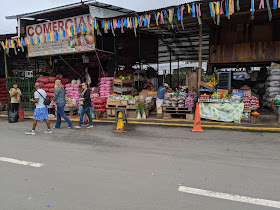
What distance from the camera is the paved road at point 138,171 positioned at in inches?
141

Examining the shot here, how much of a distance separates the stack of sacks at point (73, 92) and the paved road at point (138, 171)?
17.6 ft

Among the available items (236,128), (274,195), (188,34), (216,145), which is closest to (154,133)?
(216,145)

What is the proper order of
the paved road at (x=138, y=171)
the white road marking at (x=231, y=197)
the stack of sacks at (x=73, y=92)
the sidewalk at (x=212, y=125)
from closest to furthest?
the white road marking at (x=231, y=197), the paved road at (x=138, y=171), the sidewalk at (x=212, y=125), the stack of sacks at (x=73, y=92)

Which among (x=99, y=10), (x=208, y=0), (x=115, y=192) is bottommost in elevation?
(x=115, y=192)

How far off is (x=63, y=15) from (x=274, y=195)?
13.6 m

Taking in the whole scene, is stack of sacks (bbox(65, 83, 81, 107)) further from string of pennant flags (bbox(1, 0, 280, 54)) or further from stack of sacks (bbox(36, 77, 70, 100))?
string of pennant flags (bbox(1, 0, 280, 54))

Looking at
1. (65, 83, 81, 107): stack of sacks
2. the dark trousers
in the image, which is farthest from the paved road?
(65, 83, 81, 107): stack of sacks

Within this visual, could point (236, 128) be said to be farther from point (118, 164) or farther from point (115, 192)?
point (115, 192)

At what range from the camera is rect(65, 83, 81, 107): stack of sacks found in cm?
1301

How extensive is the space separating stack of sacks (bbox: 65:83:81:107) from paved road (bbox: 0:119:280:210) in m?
5.36

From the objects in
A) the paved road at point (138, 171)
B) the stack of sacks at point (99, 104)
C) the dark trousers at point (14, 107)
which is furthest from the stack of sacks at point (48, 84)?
the paved road at point (138, 171)

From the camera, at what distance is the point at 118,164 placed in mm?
5176

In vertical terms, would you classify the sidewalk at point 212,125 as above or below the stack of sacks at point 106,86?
below

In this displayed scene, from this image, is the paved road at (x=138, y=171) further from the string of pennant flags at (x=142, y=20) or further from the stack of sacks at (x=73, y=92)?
the stack of sacks at (x=73, y=92)
